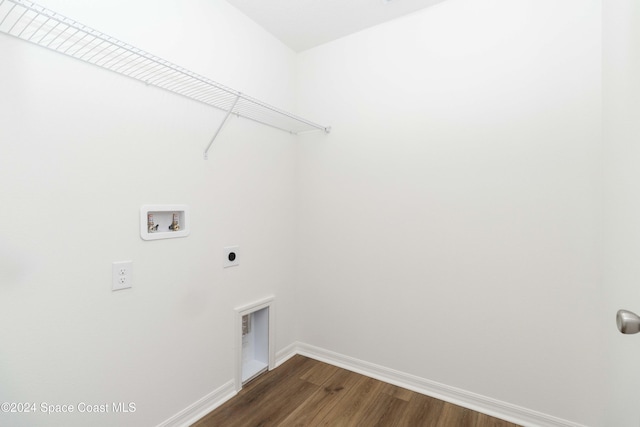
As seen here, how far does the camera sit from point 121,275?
4.51ft

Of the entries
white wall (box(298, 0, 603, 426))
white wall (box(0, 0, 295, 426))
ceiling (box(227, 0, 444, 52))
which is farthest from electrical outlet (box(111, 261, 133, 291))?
ceiling (box(227, 0, 444, 52))

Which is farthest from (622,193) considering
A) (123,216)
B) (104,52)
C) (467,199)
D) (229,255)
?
(104,52)

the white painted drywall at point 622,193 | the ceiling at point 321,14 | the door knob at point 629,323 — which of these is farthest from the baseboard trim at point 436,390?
the ceiling at point 321,14

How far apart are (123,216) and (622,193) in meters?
2.04

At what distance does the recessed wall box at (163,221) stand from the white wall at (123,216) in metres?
0.03

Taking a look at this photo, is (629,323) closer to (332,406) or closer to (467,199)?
(467,199)

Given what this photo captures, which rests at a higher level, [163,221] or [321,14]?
[321,14]

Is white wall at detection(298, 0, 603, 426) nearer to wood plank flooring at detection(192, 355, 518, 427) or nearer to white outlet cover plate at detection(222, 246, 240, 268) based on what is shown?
wood plank flooring at detection(192, 355, 518, 427)

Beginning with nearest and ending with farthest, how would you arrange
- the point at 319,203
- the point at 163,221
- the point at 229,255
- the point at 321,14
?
the point at 163,221, the point at 229,255, the point at 321,14, the point at 319,203

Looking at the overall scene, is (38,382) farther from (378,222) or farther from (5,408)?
(378,222)

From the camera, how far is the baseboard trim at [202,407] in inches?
63.5

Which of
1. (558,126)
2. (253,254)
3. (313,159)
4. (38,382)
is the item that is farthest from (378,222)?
(38,382)

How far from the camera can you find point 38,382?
115 cm

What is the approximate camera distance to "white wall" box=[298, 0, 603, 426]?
5.05 feet
